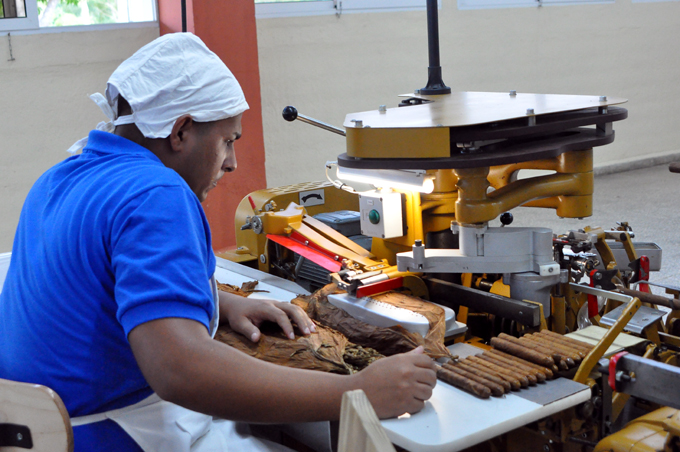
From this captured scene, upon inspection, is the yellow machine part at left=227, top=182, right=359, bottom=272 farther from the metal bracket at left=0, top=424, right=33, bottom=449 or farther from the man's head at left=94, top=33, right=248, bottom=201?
the metal bracket at left=0, top=424, right=33, bottom=449

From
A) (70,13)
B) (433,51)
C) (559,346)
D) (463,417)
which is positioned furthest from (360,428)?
(70,13)

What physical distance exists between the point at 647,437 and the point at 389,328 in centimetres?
51

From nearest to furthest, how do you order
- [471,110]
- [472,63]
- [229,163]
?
1. [229,163]
2. [471,110]
3. [472,63]

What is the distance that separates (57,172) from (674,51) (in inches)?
286

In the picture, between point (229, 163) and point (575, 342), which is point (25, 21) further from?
point (575, 342)

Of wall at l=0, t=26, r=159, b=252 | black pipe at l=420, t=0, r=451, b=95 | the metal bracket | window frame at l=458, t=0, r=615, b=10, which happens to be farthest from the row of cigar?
window frame at l=458, t=0, r=615, b=10

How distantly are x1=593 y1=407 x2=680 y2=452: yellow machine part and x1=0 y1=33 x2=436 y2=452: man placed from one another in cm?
41

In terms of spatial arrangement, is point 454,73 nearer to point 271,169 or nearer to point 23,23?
point 271,169

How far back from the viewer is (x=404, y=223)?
174 cm

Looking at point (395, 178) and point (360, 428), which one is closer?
point (360, 428)

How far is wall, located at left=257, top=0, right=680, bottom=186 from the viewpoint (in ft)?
15.8

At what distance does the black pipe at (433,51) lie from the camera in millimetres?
1874

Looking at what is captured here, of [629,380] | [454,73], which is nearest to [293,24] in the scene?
[454,73]

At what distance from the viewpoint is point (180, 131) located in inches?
40.8
